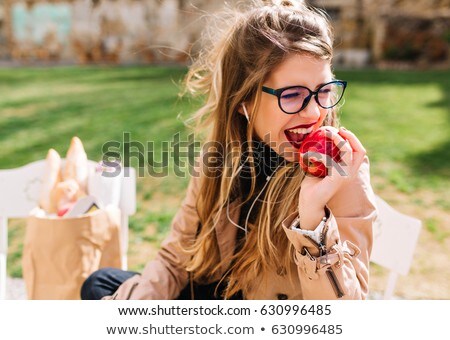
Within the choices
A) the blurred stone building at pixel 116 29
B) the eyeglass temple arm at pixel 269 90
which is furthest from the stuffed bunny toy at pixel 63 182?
the blurred stone building at pixel 116 29

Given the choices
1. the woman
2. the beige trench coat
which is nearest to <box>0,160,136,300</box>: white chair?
the woman

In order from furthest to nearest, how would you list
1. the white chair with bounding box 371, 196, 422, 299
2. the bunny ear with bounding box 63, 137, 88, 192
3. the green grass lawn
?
the green grass lawn < the bunny ear with bounding box 63, 137, 88, 192 < the white chair with bounding box 371, 196, 422, 299

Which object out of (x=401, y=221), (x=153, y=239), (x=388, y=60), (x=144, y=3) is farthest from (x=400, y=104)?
(x=144, y=3)

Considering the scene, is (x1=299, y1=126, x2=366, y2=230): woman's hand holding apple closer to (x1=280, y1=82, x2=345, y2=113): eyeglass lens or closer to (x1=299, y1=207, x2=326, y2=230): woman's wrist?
(x1=299, y1=207, x2=326, y2=230): woman's wrist

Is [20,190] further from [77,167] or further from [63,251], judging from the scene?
[63,251]

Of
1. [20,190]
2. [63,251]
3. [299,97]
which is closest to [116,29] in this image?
[20,190]

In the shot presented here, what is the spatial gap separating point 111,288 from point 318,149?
35.4 inches

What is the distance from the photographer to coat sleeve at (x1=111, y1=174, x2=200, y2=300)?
186cm

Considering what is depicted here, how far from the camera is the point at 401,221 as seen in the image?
2113 mm

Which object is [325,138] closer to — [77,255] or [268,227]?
[268,227]

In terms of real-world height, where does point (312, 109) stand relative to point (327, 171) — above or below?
above

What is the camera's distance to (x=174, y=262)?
1.93 meters

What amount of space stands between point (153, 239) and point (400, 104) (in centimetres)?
471

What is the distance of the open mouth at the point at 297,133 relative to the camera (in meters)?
1.61
